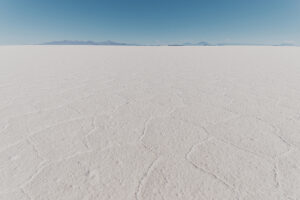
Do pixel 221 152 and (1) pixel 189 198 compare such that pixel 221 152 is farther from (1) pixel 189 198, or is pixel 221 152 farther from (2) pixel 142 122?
(2) pixel 142 122

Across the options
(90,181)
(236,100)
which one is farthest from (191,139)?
(236,100)

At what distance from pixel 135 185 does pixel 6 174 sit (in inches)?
23.2

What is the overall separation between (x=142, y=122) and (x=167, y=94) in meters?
0.76

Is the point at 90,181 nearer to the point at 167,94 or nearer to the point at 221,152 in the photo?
the point at 221,152

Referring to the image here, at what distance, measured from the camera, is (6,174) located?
830 millimetres

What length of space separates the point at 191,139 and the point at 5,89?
226 cm

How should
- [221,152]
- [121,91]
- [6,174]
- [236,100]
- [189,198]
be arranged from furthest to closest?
1. [121,91]
2. [236,100]
3. [221,152]
4. [6,174]
5. [189,198]

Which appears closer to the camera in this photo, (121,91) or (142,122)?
(142,122)

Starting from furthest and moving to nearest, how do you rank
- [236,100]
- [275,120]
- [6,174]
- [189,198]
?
[236,100]
[275,120]
[6,174]
[189,198]

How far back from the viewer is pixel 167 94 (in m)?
2.04

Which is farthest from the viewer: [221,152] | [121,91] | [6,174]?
[121,91]

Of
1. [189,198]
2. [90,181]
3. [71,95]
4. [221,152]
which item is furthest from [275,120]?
[71,95]

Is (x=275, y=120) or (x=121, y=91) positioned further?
(x=121, y=91)

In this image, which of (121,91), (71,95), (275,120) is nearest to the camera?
(275,120)
